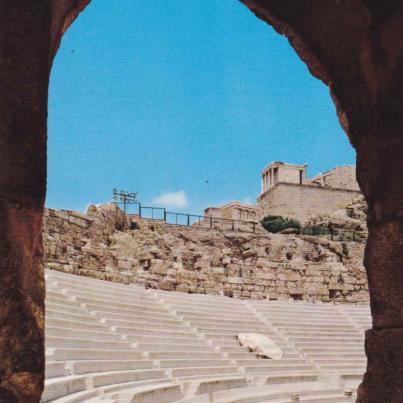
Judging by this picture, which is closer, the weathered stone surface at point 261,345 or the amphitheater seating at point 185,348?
the amphitheater seating at point 185,348

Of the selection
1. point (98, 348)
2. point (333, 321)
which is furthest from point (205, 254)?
point (98, 348)

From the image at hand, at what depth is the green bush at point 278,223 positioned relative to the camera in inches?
1675

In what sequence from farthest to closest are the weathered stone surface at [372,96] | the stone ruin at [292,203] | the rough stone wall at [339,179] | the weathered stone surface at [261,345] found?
the rough stone wall at [339,179]
the stone ruin at [292,203]
the weathered stone surface at [261,345]
the weathered stone surface at [372,96]

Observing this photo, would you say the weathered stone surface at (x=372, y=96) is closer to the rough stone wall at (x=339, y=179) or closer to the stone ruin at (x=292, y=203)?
the stone ruin at (x=292, y=203)

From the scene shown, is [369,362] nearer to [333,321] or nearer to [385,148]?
[385,148]

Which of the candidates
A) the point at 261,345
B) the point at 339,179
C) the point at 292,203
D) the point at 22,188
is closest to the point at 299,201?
the point at 292,203

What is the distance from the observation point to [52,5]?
128 inches

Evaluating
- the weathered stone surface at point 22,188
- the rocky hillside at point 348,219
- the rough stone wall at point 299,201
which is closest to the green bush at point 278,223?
the rocky hillside at point 348,219

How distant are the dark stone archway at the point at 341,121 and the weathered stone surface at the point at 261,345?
12906 mm

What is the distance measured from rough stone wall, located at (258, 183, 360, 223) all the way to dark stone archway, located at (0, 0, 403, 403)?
1706 inches

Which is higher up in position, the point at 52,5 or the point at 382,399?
the point at 52,5

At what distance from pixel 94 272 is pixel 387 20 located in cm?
1763

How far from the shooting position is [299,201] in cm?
4853

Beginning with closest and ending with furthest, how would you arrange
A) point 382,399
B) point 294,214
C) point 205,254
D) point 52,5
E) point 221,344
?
point 52,5
point 382,399
point 221,344
point 205,254
point 294,214
